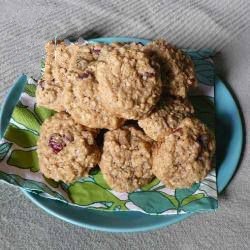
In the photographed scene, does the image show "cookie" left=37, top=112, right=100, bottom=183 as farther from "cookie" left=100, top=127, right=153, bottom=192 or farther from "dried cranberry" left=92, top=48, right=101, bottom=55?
"dried cranberry" left=92, top=48, right=101, bottom=55

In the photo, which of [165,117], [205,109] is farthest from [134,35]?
[165,117]

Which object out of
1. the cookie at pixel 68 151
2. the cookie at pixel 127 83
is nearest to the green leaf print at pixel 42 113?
the cookie at pixel 68 151

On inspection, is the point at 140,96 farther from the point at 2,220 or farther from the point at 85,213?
the point at 2,220

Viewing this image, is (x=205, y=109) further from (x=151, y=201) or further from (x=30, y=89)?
(x=30, y=89)

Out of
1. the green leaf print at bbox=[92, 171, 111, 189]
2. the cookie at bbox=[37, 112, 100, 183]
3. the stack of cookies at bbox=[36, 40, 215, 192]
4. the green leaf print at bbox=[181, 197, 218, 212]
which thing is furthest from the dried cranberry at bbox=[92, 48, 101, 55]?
the green leaf print at bbox=[181, 197, 218, 212]

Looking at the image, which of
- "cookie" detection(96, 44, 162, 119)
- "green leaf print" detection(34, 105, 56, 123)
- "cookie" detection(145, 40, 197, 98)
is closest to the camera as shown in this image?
"cookie" detection(96, 44, 162, 119)

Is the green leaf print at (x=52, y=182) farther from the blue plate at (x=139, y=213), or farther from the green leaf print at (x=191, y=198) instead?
the green leaf print at (x=191, y=198)
